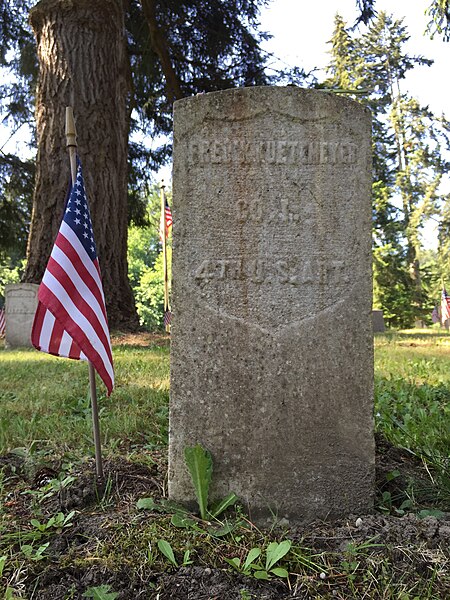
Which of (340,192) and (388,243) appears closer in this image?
(340,192)

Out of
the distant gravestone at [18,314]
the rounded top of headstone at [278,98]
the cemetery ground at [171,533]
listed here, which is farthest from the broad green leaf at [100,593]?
the distant gravestone at [18,314]

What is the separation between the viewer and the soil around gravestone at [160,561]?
1896mm

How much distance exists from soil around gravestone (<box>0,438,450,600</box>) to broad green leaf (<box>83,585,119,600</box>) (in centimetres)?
3

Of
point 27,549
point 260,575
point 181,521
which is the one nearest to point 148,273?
point 181,521

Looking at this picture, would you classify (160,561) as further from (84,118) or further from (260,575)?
(84,118)

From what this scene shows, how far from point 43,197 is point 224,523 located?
7859 mm

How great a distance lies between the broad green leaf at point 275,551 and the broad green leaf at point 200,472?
0.38 m

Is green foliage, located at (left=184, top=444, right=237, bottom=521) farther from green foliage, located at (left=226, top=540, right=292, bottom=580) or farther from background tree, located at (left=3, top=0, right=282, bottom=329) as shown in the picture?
background tree, located at (left=3, top=0, right=282, bottom=329)

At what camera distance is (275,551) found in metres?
2.05

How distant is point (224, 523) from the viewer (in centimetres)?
233

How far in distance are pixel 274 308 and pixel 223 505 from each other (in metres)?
0.86

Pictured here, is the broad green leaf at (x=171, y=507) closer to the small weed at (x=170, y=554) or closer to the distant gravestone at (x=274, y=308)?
the distant gravestone at (x=274, y=308)

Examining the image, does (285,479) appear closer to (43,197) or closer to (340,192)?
(340,192)

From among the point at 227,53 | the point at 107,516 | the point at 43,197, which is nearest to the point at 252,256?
the point at 107,516
